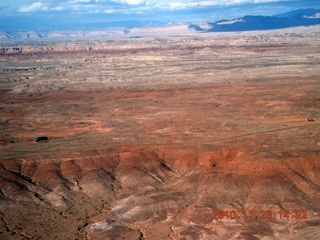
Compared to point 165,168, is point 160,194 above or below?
below

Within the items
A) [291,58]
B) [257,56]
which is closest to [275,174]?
[291,58]

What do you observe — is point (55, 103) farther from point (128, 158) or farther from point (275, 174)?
point (275, 174)
